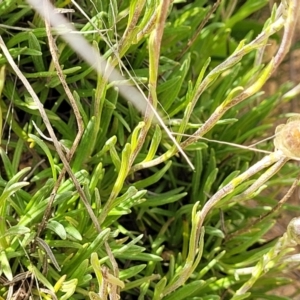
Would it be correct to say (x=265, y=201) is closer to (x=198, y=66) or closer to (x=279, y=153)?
(x=198, y=66)

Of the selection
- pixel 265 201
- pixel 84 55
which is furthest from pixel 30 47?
pixel 265 201

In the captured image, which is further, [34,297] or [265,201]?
[265,201]

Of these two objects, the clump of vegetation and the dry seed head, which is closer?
the dry seed head

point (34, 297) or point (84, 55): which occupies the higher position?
point (84, 55)

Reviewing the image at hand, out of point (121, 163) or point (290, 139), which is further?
point (121, 163)
